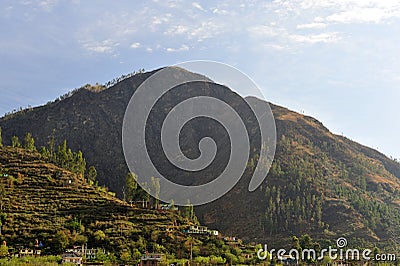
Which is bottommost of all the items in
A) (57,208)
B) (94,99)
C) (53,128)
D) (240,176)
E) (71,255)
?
(71,255)

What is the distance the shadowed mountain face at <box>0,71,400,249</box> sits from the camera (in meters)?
54.2

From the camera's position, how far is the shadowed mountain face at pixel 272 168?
5416 centimetres

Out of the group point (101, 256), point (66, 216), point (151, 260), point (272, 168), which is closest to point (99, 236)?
point (101, 256)

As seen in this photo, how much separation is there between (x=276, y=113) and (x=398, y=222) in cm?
4539

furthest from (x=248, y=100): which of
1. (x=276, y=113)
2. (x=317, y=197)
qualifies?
(x=317, y=197)

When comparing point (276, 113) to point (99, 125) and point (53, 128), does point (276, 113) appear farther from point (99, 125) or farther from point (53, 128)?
point (53, 128)

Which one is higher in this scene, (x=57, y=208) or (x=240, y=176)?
(x=240, y=176)

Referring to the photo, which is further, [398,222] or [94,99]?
[94,99]

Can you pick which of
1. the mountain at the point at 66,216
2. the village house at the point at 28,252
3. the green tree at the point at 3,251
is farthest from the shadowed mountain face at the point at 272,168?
the green tree at the point at 3,251

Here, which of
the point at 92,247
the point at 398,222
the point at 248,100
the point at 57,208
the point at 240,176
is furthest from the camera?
the point at 248,100

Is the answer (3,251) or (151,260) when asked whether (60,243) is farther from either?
(151,260)

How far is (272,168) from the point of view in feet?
219

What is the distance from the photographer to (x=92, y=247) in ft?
115

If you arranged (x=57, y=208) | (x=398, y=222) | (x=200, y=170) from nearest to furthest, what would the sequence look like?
(x=57, y=208), (x=398, y=222), (x=200, y=170)
